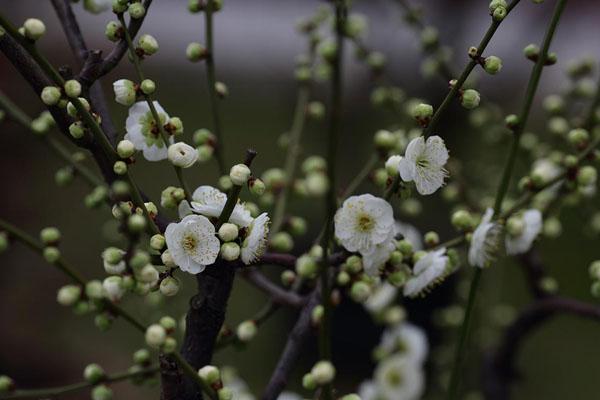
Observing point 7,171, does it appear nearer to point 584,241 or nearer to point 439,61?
point 439,61

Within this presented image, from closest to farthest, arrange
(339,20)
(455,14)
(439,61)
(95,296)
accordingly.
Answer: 1. (339,20)
2. (95,296)
3. (439,61)
4. (455,14)

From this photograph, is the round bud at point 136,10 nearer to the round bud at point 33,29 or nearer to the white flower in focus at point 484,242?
the round bud at point 33,29

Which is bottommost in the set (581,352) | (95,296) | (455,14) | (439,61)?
(95,296)

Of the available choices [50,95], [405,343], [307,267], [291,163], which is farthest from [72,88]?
[405,343]

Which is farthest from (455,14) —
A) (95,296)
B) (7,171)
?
(95,296)

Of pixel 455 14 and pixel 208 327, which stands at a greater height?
pixel 455 14
